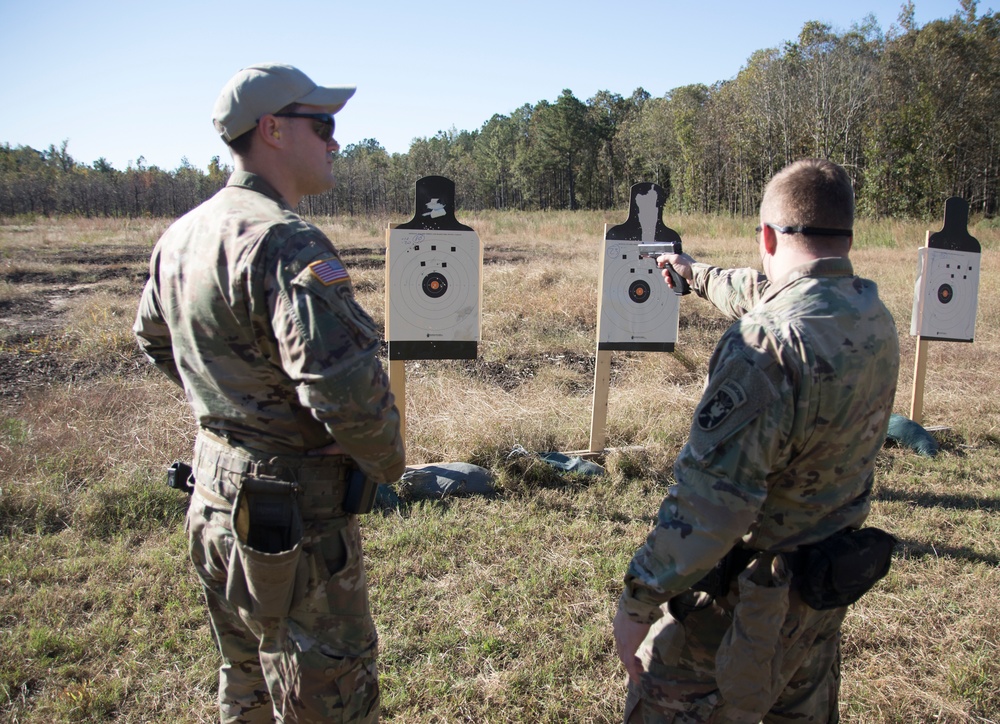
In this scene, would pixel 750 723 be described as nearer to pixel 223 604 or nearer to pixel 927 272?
pixel 223 604

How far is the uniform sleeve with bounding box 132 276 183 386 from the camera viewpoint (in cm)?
178

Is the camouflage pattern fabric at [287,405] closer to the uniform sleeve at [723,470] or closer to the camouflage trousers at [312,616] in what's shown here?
the camouflage trousers at [312,616]

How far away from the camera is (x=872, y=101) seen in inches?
1174

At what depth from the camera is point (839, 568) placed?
139 cm

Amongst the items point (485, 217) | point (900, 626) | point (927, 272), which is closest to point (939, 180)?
point (485, 217)

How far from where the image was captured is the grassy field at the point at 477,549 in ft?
8.04

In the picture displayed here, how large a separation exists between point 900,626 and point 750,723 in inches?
71.6

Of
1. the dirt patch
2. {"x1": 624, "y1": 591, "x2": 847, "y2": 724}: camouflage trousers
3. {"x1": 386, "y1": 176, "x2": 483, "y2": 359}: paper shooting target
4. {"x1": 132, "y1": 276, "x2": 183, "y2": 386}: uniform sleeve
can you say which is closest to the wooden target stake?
{"x1": 386, "y1": 176, "x2": 483, "y2": 359}: paper shooting target

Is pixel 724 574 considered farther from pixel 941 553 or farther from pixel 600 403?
pixel 600 403

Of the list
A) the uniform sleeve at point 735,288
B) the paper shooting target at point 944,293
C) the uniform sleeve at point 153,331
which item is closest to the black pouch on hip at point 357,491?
the uniform sleeve at point 153,331

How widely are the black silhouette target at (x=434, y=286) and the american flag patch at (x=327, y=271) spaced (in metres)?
2.83

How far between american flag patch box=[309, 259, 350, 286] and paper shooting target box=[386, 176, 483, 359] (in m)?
2.79

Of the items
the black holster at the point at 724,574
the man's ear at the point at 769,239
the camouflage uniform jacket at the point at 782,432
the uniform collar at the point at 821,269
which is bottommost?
the black holster at the point at 724,574

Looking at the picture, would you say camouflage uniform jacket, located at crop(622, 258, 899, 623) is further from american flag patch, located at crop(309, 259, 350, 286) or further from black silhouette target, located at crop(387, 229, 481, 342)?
black silhouette target, located at crop(387, 229, 481, 342)
